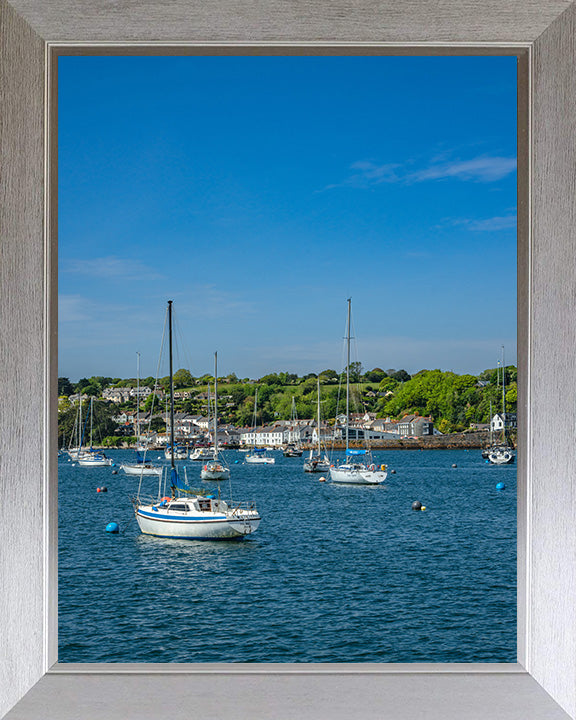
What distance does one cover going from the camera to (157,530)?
1380 centimetres

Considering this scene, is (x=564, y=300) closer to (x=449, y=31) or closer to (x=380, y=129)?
(x=449, y=31)

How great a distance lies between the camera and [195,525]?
13148 mm

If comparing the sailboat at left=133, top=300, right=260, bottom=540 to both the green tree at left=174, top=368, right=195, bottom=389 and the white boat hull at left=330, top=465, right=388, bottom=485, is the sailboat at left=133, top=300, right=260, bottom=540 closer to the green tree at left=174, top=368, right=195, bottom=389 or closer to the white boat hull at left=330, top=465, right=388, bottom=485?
the white boat hull at left=330, top=465, right=388, bottom=485

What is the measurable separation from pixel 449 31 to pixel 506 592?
14.7m

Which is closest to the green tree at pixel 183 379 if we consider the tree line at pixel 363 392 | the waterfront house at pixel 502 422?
the tree line at pixel 363 392

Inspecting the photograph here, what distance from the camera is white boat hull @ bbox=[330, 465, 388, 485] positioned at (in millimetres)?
23031

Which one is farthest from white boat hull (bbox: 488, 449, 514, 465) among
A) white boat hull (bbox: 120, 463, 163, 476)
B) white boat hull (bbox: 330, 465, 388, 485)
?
white boat hull (bbox: 120, 463, 163, 476)

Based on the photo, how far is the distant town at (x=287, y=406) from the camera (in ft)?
99.2

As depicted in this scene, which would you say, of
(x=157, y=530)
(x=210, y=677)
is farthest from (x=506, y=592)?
(x=210, y=677)

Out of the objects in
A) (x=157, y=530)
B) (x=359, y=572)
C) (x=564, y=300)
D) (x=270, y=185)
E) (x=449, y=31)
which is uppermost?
(x=270, y=185)

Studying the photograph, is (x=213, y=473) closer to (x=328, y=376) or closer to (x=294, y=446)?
(x=294, y=446)

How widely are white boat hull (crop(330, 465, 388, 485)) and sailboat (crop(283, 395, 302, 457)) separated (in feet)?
24.9

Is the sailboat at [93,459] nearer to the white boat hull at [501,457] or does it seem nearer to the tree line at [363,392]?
the tree line at [363,392]

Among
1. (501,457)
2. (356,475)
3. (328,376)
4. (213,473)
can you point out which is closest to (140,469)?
(213,473)
